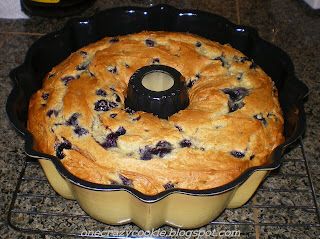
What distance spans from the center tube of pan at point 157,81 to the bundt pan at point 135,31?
0.35 meters

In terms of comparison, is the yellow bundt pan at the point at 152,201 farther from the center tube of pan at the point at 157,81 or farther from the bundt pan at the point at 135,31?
the center tube of pan at the point at 157,81

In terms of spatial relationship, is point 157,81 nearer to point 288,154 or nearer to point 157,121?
point 157,121

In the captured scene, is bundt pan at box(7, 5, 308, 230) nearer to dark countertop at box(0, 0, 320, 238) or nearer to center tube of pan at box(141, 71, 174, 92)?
dark countertop at box(0, 0, 320, 238)

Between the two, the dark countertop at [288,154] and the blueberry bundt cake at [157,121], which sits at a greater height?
the blueberry bundt cake at [157,121]

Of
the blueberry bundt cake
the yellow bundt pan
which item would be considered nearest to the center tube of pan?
the blueberry bundt cake

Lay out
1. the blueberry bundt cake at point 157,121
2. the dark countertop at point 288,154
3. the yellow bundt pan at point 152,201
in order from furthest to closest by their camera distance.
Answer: the dark countertop at point 288,154, the blueberry bundt cake at point 157,121, the yellow bundt pan at point 152,201

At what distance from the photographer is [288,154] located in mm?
1388

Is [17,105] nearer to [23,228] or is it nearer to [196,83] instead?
[23,228]

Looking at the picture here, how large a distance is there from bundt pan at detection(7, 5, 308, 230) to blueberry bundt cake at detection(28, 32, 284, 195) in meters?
0.04

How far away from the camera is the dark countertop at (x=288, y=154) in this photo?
46.6 inches

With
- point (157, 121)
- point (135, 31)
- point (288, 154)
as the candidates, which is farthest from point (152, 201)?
point (135, 31)

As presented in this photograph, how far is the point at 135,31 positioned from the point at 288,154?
2.20 ft

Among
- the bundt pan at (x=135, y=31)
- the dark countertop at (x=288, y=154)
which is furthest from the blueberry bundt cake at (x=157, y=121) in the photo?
the dark countertop at (x=288, y=154)

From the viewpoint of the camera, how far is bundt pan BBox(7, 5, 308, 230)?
39.4 inches
